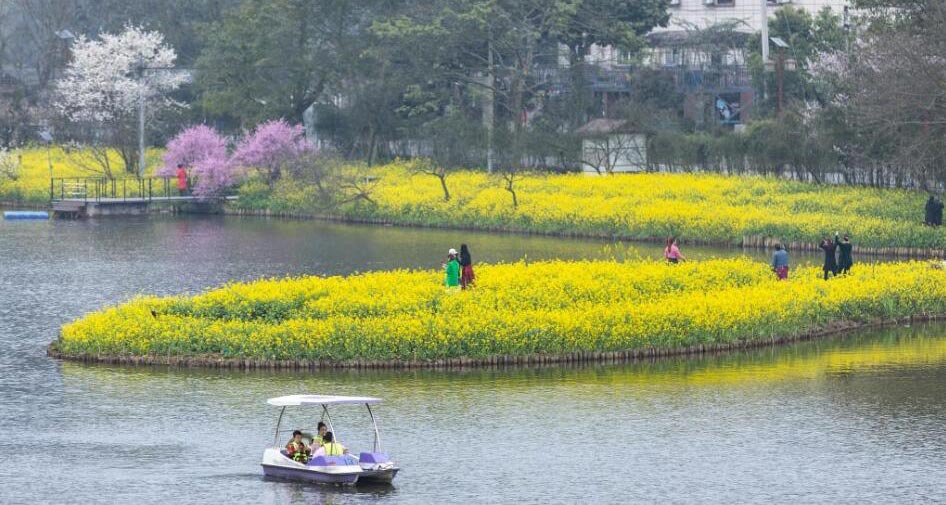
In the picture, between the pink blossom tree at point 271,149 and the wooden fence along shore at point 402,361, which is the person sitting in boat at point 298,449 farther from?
the pink blossom tree at point 271,149

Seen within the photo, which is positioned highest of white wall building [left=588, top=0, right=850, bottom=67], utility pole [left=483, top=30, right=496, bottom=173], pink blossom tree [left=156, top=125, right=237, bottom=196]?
white wall building [left=588, top=0, right=850, bottom=67]

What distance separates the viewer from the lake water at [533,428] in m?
27.8

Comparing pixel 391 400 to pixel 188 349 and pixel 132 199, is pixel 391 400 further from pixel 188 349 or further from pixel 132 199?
pixel 132 199

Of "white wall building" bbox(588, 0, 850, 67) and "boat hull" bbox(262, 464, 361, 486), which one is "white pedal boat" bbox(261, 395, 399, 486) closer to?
"boat hull" bbox(262, 464, 361, 486)

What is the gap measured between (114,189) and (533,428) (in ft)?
211

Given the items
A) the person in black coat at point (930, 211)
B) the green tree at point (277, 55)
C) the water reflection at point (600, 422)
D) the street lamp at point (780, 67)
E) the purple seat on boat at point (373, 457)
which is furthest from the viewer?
the green tree at point (277, 55)

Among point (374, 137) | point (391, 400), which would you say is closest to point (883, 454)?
point (391, 400)

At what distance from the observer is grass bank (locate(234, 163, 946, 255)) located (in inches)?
2628

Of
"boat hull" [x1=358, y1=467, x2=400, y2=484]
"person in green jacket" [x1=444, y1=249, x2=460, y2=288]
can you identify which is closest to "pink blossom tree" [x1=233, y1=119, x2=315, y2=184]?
"person in green jacket" [x1=444, y1=249, x2=460, y2=288]

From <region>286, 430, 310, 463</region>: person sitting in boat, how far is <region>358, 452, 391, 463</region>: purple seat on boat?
977 millimetres

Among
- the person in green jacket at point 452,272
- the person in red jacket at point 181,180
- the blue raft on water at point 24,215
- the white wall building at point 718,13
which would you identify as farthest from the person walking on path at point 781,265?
the white wall building at point 718,13

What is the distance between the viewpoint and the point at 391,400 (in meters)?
34.9

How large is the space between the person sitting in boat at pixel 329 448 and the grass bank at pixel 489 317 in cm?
1017

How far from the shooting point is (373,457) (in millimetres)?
28047
